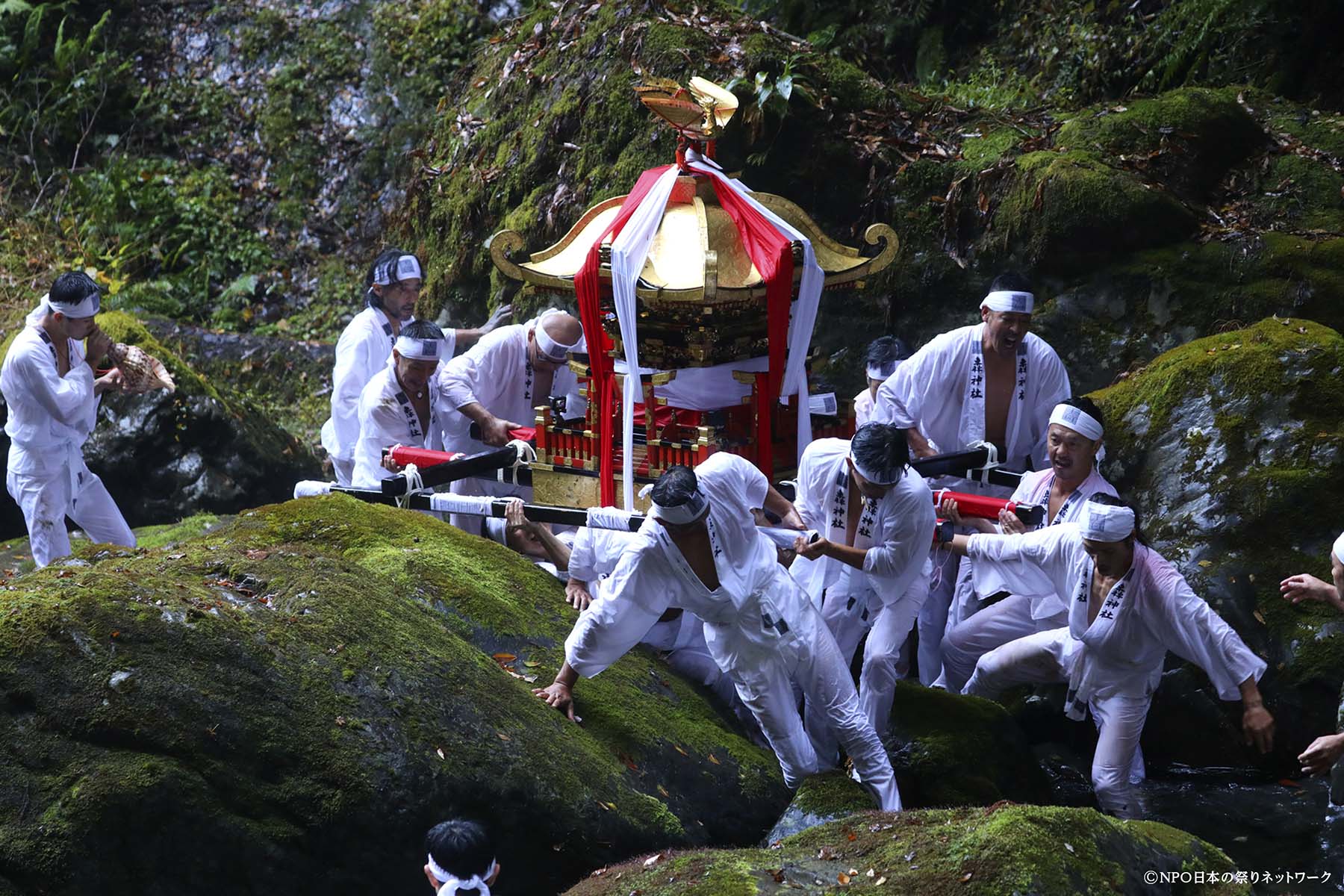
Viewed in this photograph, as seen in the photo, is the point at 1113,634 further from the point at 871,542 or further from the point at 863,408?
the point at 863,408

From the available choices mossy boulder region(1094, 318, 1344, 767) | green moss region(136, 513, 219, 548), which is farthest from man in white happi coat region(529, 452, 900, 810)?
green moss region(136, 513, 219, 548)

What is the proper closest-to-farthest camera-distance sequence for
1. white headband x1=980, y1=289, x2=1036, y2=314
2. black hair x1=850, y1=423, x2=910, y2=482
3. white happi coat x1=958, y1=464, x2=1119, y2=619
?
1. black hair x1=850, y1=423, x2=910, y2=482
2. white happi coat x1=958, y1=464, x2=1119, y2=619
3. white headband x1=980, y1=289, x2=1036, y2=314

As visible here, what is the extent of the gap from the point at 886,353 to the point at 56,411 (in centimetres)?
484

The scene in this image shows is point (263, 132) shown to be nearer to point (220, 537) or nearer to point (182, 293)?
point (182, 293)

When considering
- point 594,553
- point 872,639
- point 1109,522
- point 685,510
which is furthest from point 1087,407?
point 594,553

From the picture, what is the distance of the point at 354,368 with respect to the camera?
8656 mm

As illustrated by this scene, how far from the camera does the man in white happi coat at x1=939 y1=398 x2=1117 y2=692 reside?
6445 mm

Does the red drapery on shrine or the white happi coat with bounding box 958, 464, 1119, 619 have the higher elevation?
the red drapery on shrine

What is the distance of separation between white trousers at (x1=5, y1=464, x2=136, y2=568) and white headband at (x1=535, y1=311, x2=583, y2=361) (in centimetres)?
281

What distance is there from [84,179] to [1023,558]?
40.0 feet

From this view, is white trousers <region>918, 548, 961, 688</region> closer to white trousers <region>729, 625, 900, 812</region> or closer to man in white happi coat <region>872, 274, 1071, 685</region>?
man in white happi coat <region>872, 274, 1071, 685</region>

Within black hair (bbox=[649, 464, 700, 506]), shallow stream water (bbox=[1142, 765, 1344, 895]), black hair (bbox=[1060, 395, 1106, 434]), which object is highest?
black hair (bbox=[1060, 395, 1106, 434])

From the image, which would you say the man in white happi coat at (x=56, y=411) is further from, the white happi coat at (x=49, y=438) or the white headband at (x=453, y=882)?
the white headband at (x=453, y=882)

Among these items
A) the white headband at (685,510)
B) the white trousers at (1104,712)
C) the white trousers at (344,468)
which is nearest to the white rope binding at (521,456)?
the white trousers at (344,468)
